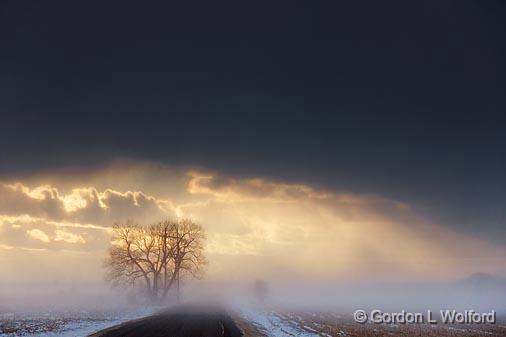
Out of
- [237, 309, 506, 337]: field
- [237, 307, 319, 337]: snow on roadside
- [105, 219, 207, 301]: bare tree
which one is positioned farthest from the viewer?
[105, 219, 207, 301]: bare tree

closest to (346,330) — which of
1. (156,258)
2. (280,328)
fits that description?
(280,328)

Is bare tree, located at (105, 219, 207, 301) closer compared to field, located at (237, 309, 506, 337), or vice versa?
field, located at (237, 309, 506, 337)

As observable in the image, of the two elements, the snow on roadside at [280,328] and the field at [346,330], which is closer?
the snow on roadside at [280,328]

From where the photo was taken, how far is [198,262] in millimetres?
82562

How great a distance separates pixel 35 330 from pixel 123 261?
158 ft

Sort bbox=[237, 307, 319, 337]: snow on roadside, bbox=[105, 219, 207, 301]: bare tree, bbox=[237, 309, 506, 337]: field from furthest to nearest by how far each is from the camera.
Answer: bbox=[105, 219, 207, 301]: bare tree < bbox=[237, 309, 506, 337]: field < bbox=[237, 307, 319, 337]: snow on roadside

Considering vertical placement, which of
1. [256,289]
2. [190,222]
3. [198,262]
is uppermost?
[190,222]

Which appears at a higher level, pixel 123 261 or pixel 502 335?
pixel 123 261

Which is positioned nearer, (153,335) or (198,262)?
(153,335)

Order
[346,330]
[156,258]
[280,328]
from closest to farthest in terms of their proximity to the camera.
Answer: [346,330], [280,328], [156,258]

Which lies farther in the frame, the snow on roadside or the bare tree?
the bare tree

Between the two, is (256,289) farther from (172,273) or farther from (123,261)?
(123,261)

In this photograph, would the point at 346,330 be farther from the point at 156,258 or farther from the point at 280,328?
the point at 156,258

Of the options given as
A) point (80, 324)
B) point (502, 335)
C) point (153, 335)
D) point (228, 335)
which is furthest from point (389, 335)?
point (80, 324)
